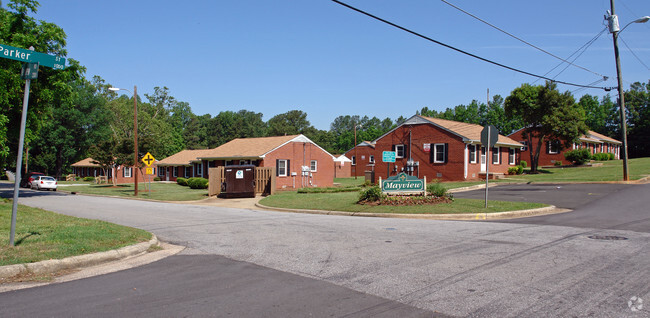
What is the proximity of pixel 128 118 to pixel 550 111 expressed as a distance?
179 ft

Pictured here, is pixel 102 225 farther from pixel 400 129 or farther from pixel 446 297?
pixel 400 129

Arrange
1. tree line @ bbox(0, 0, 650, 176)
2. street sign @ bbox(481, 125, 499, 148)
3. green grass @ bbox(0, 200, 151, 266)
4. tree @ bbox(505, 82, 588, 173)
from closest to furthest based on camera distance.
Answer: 1. green grass @ bbox(0, 200, 151, 266)
2. street sign @ bbox(481, 125, 499, 148)
3. tree line @ bbox(0, 0, 650, 176)
4. tree @ bbox(505, 82, 588, 173)

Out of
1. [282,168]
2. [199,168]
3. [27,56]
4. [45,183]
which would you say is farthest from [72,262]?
[199,168]

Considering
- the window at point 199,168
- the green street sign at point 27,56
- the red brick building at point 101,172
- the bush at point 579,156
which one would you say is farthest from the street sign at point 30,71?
the red brick building at point 101,172

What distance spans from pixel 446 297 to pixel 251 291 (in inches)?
98.9

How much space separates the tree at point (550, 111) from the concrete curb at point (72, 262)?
35.1 m

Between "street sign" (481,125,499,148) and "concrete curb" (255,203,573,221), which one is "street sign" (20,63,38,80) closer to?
"concrete curb" (255,203,573,221)

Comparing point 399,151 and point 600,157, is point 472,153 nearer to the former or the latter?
point 399,151

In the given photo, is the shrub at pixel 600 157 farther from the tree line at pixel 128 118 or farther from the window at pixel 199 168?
the window at pixel 199 168

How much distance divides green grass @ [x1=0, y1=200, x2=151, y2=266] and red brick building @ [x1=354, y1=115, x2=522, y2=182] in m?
24.7

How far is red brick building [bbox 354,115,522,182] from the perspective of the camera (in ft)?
110

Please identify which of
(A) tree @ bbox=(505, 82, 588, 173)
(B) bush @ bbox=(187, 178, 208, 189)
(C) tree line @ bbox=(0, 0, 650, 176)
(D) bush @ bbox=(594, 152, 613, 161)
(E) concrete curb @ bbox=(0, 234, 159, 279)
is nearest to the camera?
(E) concrete curb @ bbox=(0, 234, 159, 279)

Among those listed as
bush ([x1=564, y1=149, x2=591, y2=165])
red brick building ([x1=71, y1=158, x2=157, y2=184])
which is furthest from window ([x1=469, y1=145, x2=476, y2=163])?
red brick building ([x1=71, y1=158, x2=157, y2=184])

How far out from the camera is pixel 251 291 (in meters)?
5.94
